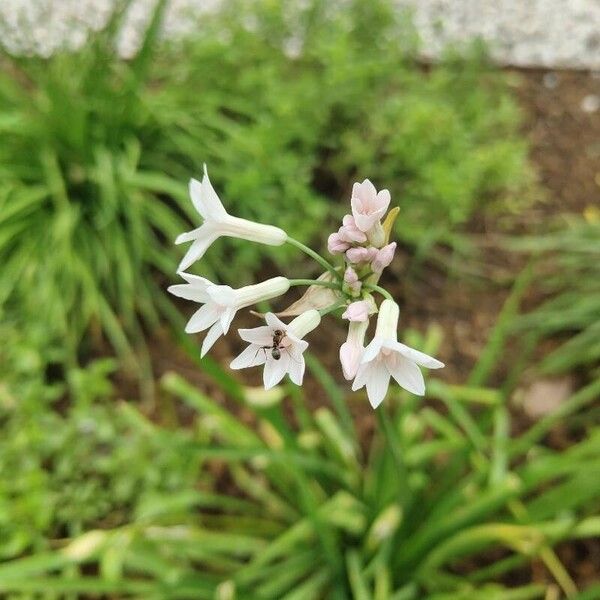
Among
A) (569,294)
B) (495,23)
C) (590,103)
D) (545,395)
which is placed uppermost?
(495,23)

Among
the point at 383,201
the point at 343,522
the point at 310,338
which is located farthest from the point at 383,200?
the point at 310,338

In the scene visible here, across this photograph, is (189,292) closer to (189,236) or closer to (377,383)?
(189,236)

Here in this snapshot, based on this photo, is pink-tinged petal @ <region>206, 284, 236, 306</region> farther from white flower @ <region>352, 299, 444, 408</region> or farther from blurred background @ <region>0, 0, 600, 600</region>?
blurred background @ <region>0, 0, 600, 600</region>

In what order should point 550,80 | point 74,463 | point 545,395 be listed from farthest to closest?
1. point 550,80
2. point 545,395
3. point 74,463

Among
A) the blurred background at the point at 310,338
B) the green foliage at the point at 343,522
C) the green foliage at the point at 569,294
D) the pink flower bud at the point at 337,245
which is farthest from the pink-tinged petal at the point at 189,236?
the green foliage at the point at 569,294

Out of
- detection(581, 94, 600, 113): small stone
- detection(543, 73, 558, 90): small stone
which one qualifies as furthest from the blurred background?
detection(543, 73, 558, 90): small stone

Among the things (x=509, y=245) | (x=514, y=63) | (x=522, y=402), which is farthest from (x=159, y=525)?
(x=514, y=63)
